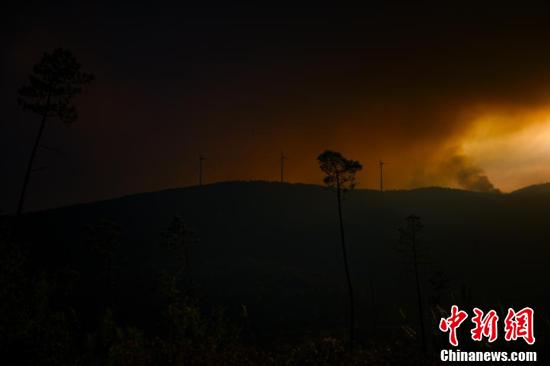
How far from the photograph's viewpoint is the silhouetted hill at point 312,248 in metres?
92.9

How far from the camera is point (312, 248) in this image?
140m

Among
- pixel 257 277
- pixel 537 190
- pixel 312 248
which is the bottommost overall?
pixel 257 277

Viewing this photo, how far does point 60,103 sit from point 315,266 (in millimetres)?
107922

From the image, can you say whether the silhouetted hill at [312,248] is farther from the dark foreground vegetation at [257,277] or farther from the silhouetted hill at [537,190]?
the silhouetted hill at [537,190]

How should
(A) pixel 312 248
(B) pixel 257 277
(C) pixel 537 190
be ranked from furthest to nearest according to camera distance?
(C) pixel 537 190, (A) pixel 312 248, (B) pixel 257 277

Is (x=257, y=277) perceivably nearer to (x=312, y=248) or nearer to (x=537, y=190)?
(x=312, y=248)

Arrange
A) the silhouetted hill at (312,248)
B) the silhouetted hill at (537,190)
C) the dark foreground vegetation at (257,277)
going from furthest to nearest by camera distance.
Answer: the silhouetted hill at (537,190)
the silhouetted hill at (312,248)
the dark foreground vegetation at (257,277)

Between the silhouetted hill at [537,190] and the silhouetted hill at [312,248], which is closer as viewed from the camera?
the silhouetted hill at [312,248]

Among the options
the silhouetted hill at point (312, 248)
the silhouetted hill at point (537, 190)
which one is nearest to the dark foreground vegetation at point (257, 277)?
the silhouetted hill at point (312, 248)

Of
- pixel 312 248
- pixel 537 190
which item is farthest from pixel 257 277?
pixel 537 190

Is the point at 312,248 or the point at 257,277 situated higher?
the point at 312,248

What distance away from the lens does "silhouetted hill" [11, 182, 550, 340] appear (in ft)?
305

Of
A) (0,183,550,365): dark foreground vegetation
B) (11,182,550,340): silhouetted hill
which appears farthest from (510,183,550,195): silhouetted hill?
(11,182,550,340): silhouetted hill

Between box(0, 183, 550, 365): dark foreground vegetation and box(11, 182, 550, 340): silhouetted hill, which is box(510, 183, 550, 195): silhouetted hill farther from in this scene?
box(11, 182, 550, 340): silhouetted hill
